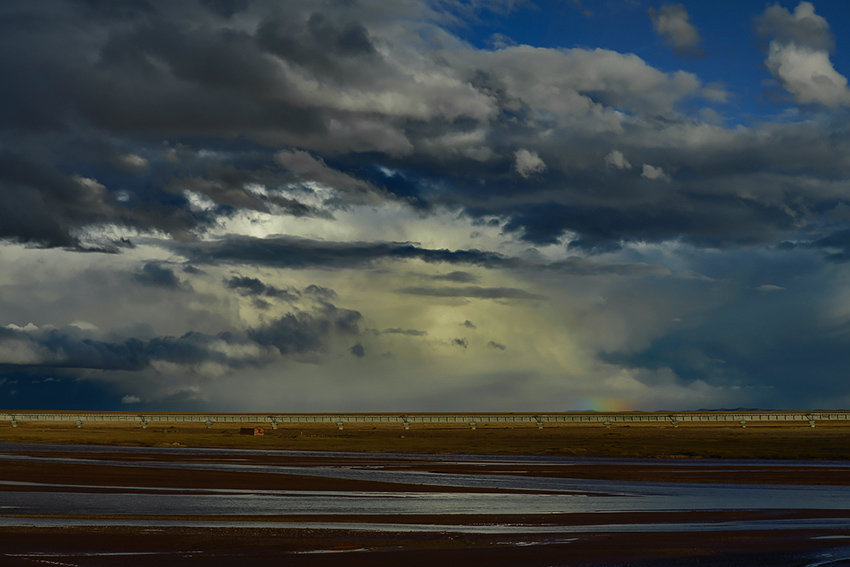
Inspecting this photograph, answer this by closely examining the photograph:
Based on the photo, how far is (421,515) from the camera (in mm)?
23109

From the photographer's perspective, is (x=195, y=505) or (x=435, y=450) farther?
(x=435, y=450)

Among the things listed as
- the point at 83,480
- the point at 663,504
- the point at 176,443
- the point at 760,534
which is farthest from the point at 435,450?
the point at 760,534

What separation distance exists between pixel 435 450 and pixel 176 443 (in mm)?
24678

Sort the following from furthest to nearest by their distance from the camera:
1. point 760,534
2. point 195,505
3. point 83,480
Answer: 1. point 83,480
2. point 195,505
3. point 760,534

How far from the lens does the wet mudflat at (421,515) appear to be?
16.4 m

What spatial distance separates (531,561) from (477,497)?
42.7 feet

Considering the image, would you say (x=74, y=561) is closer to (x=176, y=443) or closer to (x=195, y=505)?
(x=195, y=505)

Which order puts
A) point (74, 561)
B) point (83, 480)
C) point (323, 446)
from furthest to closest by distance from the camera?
point (323, 446)
point (83, 480)
point (74, 561)

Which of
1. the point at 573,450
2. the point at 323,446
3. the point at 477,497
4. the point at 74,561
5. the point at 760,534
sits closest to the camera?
the point at 74,561

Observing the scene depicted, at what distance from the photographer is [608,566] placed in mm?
15219

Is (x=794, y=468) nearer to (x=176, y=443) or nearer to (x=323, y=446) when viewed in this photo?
(x=323, y=446)

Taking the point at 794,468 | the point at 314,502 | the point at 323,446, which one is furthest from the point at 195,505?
the point at 323,446

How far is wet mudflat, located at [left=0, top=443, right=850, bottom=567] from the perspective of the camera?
16.4 meters

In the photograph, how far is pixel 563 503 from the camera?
26625mm
